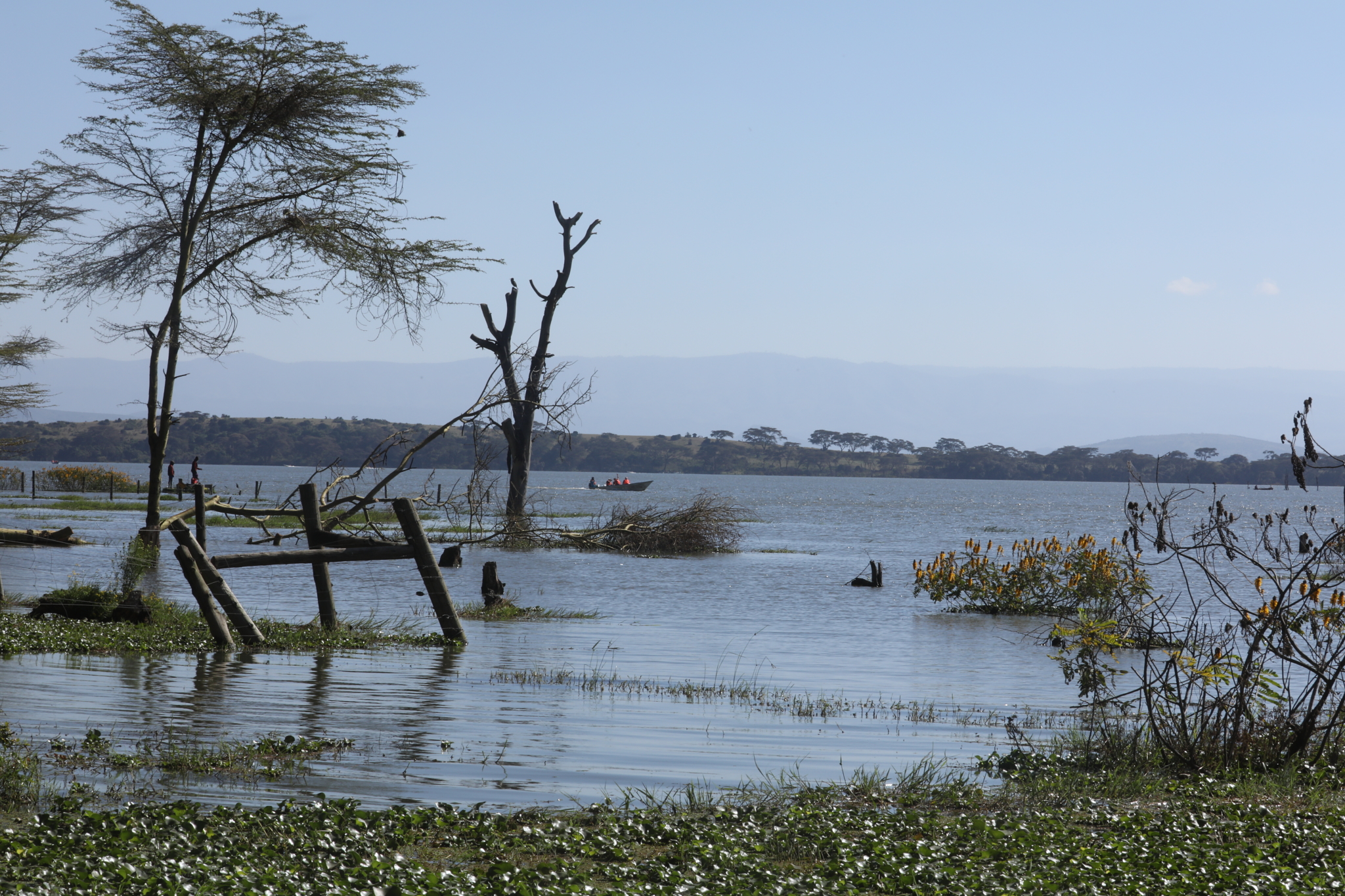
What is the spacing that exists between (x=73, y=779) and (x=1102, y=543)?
2214 inches

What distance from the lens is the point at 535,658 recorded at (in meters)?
16.7

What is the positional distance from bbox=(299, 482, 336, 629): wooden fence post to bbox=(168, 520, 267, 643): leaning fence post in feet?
3.48

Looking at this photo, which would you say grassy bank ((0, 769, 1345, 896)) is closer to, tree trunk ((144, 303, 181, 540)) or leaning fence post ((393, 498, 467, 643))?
leaning fence post ((393, 498, 467, 643))

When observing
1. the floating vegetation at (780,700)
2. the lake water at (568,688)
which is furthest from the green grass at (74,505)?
the floating vegetation at (780,700)

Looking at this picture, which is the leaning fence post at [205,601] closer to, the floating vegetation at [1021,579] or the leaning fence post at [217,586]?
the leaning fence post at [217,586]

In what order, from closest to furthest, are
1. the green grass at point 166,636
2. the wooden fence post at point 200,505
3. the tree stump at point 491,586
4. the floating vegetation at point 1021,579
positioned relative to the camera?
the green grass at point 166,636 → the wooden fence post at point 200,505 → the tree stump at point 491,586 → the floating vegetation at point 1021,579

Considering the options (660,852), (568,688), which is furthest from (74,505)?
(660,852)

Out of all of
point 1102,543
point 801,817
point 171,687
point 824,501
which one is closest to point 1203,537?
point 801,817

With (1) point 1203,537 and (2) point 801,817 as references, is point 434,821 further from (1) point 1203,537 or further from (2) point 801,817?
(1) point 1203,537

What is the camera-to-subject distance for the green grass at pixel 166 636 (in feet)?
46.9

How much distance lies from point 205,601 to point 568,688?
180 inches

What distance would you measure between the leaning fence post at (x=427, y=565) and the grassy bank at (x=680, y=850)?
312 inches

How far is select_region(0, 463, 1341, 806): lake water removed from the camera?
9.70 m

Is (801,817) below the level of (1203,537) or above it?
below
